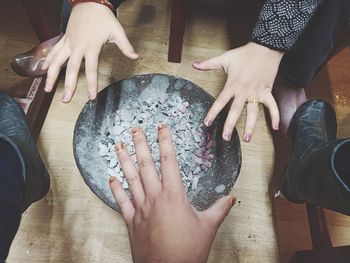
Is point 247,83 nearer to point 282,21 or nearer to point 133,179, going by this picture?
point 282,21

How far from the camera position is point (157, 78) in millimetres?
1046

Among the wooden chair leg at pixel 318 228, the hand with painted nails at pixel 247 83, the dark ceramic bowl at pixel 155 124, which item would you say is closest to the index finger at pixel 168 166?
the hand with painted nails at pixel 247 83

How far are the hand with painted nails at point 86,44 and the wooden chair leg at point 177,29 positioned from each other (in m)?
0.35

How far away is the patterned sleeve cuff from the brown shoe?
63 cm

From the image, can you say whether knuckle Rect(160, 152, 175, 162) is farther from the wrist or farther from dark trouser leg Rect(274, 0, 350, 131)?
dark trouser leg Rect(274, 0, 350, 131)

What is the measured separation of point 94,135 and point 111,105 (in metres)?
0.10

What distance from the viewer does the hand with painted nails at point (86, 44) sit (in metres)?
0.77

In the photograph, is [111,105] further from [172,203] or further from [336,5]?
[336,5]

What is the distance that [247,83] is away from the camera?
0.80 meters

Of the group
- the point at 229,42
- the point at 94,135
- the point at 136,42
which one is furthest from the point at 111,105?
the point at 229,42

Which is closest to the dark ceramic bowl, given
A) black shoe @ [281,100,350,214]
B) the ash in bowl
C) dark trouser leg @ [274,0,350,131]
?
the ash in bowl

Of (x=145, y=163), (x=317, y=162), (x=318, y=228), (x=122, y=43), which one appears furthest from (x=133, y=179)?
(x=318, y=228)

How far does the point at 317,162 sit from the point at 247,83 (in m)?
0.23

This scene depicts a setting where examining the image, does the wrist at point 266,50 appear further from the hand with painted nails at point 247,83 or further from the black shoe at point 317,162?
the black shoe at point 317,162
